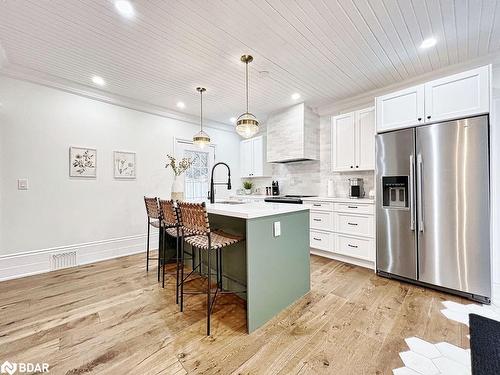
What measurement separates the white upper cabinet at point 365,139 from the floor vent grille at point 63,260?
4606 millimetres

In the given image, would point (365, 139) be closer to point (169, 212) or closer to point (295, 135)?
point (295, 135)

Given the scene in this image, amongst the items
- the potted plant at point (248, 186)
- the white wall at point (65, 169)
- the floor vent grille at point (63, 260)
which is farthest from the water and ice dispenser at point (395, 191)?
the floor vent grille at point (63, 260)

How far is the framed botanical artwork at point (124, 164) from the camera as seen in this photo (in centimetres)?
378

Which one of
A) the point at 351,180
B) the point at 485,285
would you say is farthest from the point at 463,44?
the point at 485,285

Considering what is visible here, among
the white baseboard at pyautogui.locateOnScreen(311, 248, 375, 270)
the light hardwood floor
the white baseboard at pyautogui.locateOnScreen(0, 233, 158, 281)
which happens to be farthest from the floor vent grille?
the white baseboard at pyautogui.locateOnScreen(311, 248, 375, 270)

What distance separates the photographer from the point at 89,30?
7.01ft

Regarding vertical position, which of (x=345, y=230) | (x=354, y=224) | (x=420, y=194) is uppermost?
(x=420, y=194)

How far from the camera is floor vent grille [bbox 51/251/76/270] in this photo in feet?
10.3

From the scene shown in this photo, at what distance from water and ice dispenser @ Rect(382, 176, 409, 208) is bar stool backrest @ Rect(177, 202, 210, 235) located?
2.32 metres

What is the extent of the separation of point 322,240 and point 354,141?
5.55ft

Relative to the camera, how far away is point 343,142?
12.1 feet

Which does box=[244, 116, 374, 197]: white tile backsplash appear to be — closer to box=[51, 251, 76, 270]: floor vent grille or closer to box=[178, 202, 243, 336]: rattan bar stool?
box=[178, 202, 243, 336]: rattan bar stool

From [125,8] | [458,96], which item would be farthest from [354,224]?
[125,8]

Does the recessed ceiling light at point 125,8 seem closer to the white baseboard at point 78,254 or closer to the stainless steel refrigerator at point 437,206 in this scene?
the stainless steel refrigerator at point 437,206
